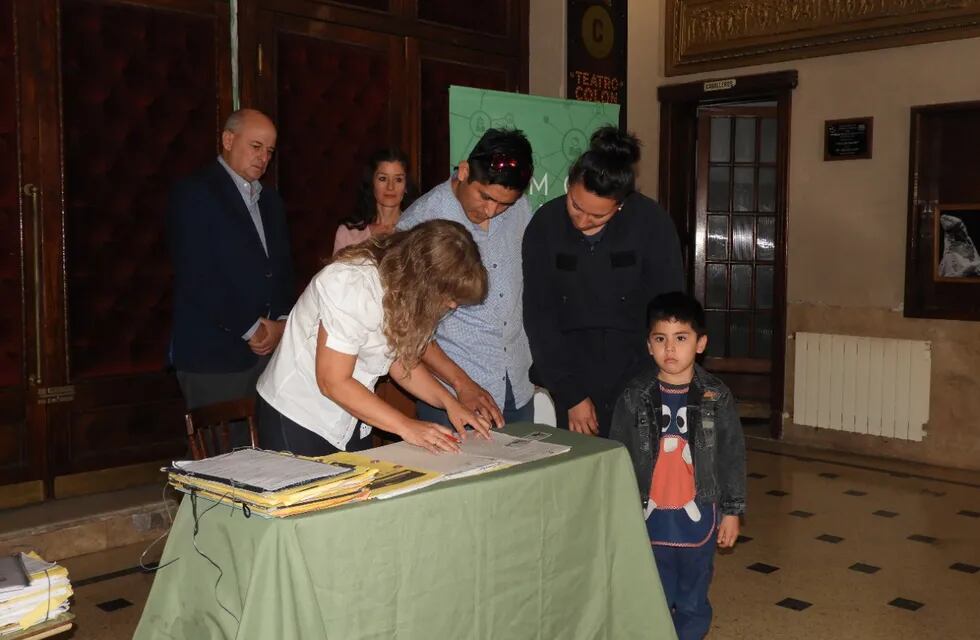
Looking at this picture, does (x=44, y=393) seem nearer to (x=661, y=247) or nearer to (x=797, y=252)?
(x=661, y=247)

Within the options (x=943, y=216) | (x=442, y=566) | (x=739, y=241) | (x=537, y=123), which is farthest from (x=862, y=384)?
(x=442, y=566)

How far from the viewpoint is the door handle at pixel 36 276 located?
4078 mm

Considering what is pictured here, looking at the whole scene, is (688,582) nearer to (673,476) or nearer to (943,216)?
(673,476)

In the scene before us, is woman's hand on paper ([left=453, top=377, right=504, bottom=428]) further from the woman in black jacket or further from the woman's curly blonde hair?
the woman's curly blonde hair

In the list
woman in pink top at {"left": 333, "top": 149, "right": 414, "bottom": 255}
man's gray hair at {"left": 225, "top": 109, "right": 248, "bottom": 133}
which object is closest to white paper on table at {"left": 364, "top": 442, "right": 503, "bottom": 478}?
man's gray hair at {"left": 225, "top": 109, "right": 248, "bottom": 133}

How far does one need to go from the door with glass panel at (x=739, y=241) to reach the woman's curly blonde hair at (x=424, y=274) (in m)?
4.93

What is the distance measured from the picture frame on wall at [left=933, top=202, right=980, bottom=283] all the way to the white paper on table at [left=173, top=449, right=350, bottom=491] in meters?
4.59

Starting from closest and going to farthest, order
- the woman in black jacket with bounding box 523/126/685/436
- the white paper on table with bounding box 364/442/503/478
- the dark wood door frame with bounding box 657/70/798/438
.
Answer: the white paper on table with bounding box 364/442/503/478, the woman in black jacket with bounding box 523/126/685/436, the dark wood door frame with bounding box 657/70/798/438

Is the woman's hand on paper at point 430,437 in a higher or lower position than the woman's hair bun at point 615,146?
lower

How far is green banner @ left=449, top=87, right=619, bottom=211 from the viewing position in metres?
4.39

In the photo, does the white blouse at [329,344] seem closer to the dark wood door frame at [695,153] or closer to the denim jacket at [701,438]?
the denim jacket at [701,438]

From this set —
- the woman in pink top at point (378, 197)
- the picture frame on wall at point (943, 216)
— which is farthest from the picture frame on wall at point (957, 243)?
the woman in pink top at point (378, 197)

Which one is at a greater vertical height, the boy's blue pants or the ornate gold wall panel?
the ornate gold wall panel

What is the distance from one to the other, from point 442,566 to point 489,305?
3.18 feet
